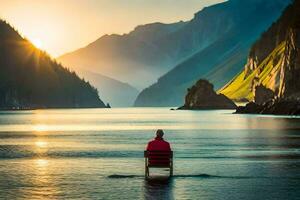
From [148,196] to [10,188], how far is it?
753 centimetres

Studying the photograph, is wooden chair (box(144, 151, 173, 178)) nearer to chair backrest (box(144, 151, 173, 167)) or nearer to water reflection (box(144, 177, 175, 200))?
chair backrest (box(144, 151, 173, 167))

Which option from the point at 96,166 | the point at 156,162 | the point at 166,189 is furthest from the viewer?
the point at 96,166

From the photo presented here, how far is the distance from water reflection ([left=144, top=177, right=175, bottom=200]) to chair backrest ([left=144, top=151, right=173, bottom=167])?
95 cm

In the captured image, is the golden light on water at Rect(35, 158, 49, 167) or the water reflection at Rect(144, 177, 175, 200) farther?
the golden light on water at Rect(35, 158, 49, 167)

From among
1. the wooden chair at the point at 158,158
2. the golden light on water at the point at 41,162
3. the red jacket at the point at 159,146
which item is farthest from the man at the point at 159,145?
the golden light on water at the point at 41,162

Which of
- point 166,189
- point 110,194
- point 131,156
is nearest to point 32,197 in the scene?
point 110,194

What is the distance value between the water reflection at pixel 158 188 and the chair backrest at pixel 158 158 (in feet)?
3.12

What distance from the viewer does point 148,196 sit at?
108 ft

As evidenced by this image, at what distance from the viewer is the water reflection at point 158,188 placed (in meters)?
32.8

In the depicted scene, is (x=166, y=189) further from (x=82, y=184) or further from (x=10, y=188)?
(x=10, y=188)

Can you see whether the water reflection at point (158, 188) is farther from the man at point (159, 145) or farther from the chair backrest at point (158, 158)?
the man at point (159, 145)

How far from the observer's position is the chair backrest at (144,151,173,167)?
38.3m

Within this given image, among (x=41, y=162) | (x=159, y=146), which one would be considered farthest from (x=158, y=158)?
(x=41, y=162)

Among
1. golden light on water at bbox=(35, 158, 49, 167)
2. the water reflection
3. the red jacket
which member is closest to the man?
the red jacket
